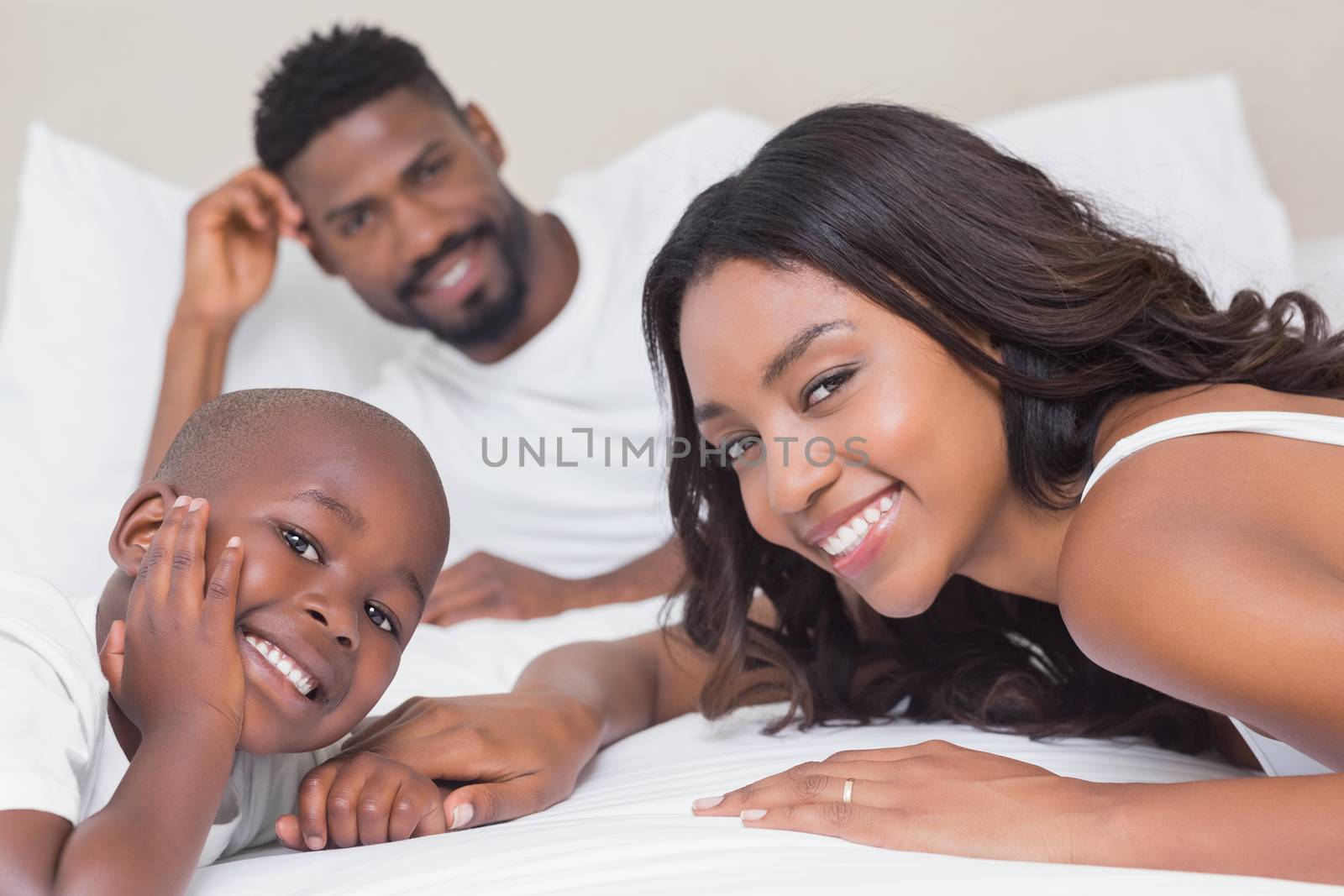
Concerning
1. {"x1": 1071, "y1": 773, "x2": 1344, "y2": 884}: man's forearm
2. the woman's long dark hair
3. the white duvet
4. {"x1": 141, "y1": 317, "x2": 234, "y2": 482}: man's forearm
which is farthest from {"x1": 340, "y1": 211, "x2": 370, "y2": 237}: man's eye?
{"x1": 1071, "y1": 773, "x2": 1344, "y2": 884}: man's forearm

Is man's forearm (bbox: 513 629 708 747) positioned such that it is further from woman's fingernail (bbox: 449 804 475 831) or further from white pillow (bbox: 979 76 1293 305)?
white pillow (bbox: 979 76 1293 305)

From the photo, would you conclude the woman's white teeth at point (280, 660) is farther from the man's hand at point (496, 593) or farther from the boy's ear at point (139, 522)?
the man's hand at point (496, 593)

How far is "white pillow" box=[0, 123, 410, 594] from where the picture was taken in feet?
6.57

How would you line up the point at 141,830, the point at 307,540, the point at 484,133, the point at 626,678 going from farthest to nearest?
1. the point at 484,133
2. the point at 626,678
3. the point at 307,540
4. the point at 141,830

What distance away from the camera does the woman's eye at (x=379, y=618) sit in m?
1.09

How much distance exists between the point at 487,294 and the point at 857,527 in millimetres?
1272

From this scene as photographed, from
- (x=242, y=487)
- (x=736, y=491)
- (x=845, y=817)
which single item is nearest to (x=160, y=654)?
(x=242, y=487)

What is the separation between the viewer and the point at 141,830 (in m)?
0.85

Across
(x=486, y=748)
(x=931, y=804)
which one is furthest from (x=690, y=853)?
(x=486, y=748)

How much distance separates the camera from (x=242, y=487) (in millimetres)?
1067

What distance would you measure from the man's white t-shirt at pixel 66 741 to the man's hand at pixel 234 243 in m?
1.19

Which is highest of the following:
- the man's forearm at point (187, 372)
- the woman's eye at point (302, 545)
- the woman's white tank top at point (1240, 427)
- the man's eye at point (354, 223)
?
the man's eye at point (354, 223)

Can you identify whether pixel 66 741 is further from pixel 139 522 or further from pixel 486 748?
pixel 486 748

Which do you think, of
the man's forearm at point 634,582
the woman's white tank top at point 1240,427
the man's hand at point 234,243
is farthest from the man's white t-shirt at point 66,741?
the man's hand at point 234,243
